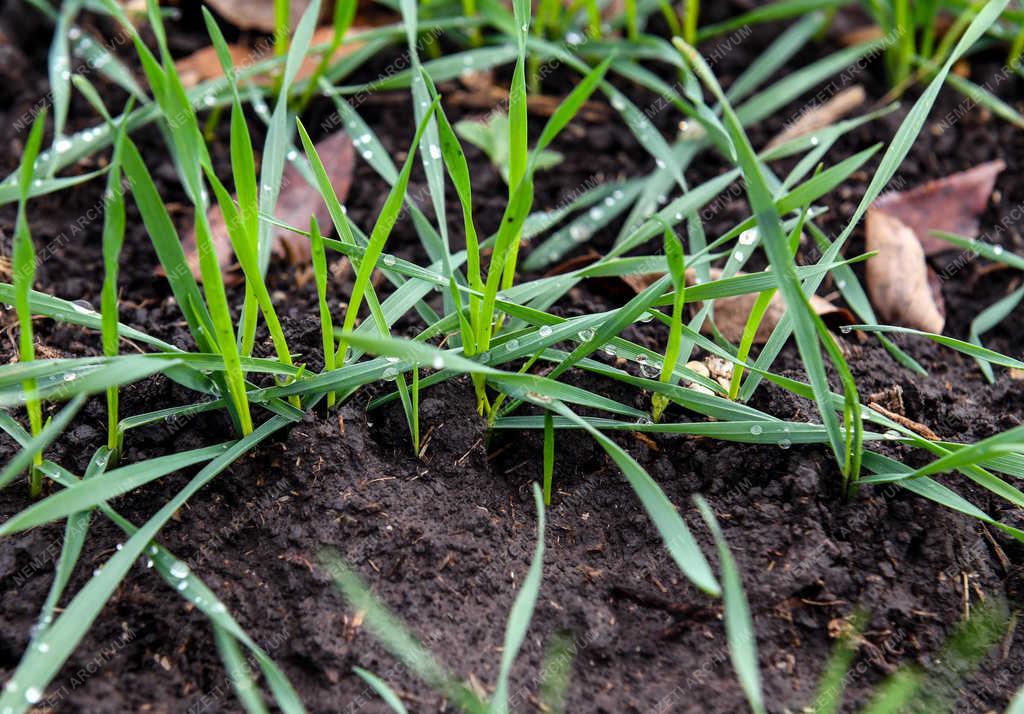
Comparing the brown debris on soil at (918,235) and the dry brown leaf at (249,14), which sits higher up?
the dry brown leaf at (249,14)

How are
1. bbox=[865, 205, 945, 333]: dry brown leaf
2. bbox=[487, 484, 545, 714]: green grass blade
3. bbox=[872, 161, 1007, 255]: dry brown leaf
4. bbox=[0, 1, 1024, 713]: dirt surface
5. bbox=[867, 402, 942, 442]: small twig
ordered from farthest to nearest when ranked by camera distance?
1. bbox=[872, 161, 1007, 255]: dry brown leaf
2. bbox=[865, 205, 945, 333]: dry brown leaf
3. bbox=[867, 402, 942, 442]: small twig
4. bbox=[0, 1, 1024, 713]: dirt surface
5. bbox=[487, 484, 545, 714]: green grass blade

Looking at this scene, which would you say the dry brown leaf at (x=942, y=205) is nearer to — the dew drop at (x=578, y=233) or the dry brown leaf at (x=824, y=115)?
the dry brown leaf at (x=824, y=115)

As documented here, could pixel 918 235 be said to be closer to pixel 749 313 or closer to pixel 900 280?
pixel 900 280

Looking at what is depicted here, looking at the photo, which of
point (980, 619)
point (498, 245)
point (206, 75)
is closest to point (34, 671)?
point (498, 245)

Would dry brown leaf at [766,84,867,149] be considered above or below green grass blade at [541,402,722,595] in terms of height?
above

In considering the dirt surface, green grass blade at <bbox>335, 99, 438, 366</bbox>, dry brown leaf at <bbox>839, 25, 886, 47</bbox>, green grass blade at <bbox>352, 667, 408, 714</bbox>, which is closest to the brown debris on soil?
the dirt surface

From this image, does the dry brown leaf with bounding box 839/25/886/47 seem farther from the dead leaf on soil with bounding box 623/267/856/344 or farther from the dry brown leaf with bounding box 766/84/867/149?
the dead leaf on soil with bounding box 623/267/856/344

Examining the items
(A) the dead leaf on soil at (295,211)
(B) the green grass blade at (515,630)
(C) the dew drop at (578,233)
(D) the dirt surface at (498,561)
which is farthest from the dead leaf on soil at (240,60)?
(B) the green grass blade at (515,630)

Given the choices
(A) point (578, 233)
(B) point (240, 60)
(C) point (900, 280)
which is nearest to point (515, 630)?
(A) point (578, 233)
